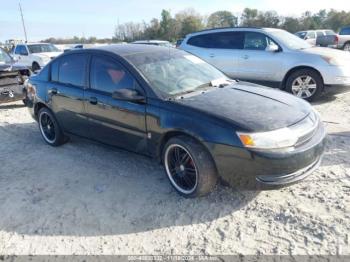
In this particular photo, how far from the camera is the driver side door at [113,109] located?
375cm

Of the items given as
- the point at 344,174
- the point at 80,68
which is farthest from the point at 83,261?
the point at 344,174

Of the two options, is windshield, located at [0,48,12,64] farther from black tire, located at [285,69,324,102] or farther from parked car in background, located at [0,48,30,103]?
black tire, located at [285,69,324,102]

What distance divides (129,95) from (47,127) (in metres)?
2.49

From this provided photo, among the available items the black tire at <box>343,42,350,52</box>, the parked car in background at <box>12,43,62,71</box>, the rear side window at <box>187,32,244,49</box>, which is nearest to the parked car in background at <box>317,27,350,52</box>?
the black tire at <box>343,42,350,52</box>

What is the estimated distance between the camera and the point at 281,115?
3.20m

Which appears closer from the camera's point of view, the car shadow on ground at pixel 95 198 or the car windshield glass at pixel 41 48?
the car shadow on ground at pixel 95 198

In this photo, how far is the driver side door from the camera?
3752mm

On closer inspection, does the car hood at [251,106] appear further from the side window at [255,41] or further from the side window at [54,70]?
the side window at [255,41]

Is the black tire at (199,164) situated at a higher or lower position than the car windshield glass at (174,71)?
lower

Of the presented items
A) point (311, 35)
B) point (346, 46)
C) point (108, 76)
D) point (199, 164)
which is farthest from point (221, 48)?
point (311, 35)

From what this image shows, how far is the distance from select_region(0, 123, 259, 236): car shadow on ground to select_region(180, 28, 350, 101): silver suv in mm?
4515

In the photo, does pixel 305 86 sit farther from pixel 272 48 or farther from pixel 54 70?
pixel 54 70

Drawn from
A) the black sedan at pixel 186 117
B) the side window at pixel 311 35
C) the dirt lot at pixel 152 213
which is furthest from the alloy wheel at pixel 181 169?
the side window at pixel 311 35

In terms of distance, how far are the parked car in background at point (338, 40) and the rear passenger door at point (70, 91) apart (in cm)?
1719
